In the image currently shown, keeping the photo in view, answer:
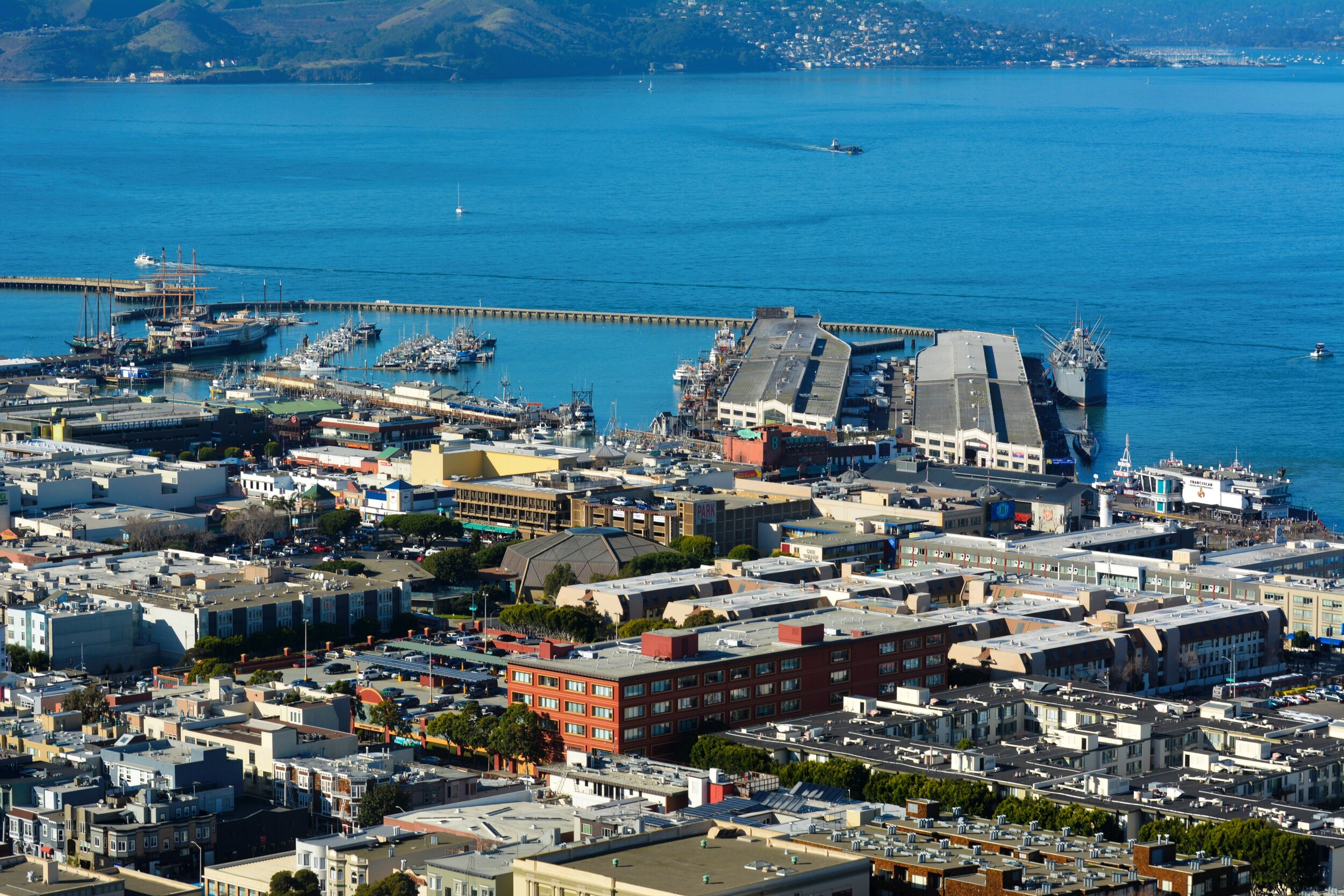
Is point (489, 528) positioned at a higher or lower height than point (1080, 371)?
lower

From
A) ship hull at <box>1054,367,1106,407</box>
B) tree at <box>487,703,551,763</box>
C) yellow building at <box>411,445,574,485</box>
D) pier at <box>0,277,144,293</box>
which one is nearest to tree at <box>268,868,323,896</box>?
tree at <box>487,703,551,763</box>

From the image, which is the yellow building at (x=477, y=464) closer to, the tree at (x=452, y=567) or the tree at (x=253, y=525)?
the tree at (x=253, y=525)

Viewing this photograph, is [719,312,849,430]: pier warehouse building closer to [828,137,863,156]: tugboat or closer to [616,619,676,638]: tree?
[616,619,676,638]: tree

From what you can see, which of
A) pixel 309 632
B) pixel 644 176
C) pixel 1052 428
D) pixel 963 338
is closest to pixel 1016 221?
pixel 644 176

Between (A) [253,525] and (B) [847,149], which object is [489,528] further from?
(B) [847,149]

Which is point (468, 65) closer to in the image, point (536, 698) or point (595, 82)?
point (595, 82)

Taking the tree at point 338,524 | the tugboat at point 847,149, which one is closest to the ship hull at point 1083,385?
the tree at point 338,524

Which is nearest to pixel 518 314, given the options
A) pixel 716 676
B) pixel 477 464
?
pixel 477 464
